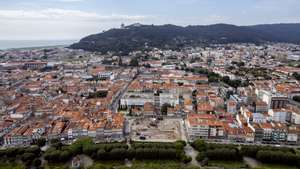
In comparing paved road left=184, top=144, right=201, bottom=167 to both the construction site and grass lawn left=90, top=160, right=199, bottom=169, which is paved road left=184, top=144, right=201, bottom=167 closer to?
grass lawn left=90, top=160, right=199, bottom=169

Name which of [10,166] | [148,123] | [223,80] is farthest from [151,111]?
[223,80]

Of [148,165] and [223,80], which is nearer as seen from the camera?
[148,165]

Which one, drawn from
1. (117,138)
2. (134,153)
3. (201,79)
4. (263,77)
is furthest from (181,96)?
(263,77)

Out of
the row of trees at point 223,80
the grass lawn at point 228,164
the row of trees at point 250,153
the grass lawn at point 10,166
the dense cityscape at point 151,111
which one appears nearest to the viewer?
the grass lawn at point 10,166

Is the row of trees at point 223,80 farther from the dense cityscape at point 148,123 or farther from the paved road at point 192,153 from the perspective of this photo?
the paved road at point 192,153

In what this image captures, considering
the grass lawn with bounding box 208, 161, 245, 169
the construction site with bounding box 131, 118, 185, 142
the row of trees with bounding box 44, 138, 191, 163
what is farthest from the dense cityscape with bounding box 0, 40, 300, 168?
the grass lawn with bounding box 208, 161, 245, 169

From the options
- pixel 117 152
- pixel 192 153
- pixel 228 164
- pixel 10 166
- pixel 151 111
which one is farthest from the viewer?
pixel 151 111

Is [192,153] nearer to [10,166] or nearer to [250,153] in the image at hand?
[250,153]

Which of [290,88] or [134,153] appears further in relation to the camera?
[290,88]

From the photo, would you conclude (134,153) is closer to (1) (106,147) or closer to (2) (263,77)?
(1) (106,147)

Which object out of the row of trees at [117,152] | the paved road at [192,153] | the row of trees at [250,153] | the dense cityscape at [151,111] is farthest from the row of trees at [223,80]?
the row of trees at [117,152]

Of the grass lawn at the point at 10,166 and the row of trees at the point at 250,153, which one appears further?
the row of trees at the point at 250,153
